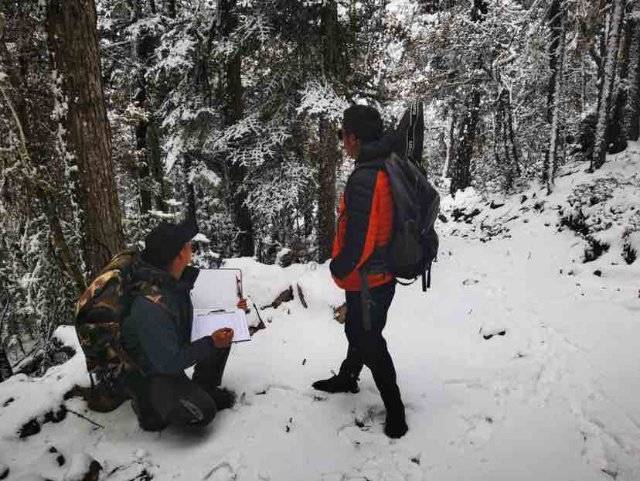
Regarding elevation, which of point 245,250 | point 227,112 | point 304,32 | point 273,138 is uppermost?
point 304,32

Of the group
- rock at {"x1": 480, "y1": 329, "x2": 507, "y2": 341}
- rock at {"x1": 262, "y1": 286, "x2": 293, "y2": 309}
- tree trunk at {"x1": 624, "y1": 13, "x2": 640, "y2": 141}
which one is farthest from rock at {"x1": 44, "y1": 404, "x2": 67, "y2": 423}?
tree trunk at {"x1": 624, "y1": 13, "x2": 640, "y2": 141}

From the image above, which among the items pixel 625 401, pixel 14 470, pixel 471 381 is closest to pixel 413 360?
pixel 471 381

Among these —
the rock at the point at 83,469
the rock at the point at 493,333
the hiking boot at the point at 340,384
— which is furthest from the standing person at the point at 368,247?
the rock at the point at 493,333

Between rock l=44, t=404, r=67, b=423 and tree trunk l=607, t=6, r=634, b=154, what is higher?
tree trunk l=607, t=6, r=634, b=154

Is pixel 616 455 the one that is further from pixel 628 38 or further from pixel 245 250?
pixel 628 38

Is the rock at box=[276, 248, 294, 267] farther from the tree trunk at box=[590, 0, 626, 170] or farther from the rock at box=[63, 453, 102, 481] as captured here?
the tree trunk at box=[590, 0, 626, 170]

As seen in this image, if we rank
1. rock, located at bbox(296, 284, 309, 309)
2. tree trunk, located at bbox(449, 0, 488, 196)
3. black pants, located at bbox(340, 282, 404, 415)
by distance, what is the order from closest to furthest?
black pants, located at bbox(340, 282, 404, 415), rock, located at bbox(296, 284, 309, 309), tree trunk, located at bbox(449, 0, 488, 196)

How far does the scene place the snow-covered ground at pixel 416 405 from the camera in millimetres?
2982

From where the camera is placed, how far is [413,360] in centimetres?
464

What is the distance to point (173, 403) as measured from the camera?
10.0ft

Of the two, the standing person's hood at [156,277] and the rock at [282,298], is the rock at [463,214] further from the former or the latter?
the standing person's hood at [156,277]

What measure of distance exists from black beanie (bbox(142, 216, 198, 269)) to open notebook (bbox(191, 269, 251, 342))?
0.73 metres

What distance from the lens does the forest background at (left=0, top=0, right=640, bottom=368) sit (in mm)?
5113

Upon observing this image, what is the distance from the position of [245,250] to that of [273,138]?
368 cm
